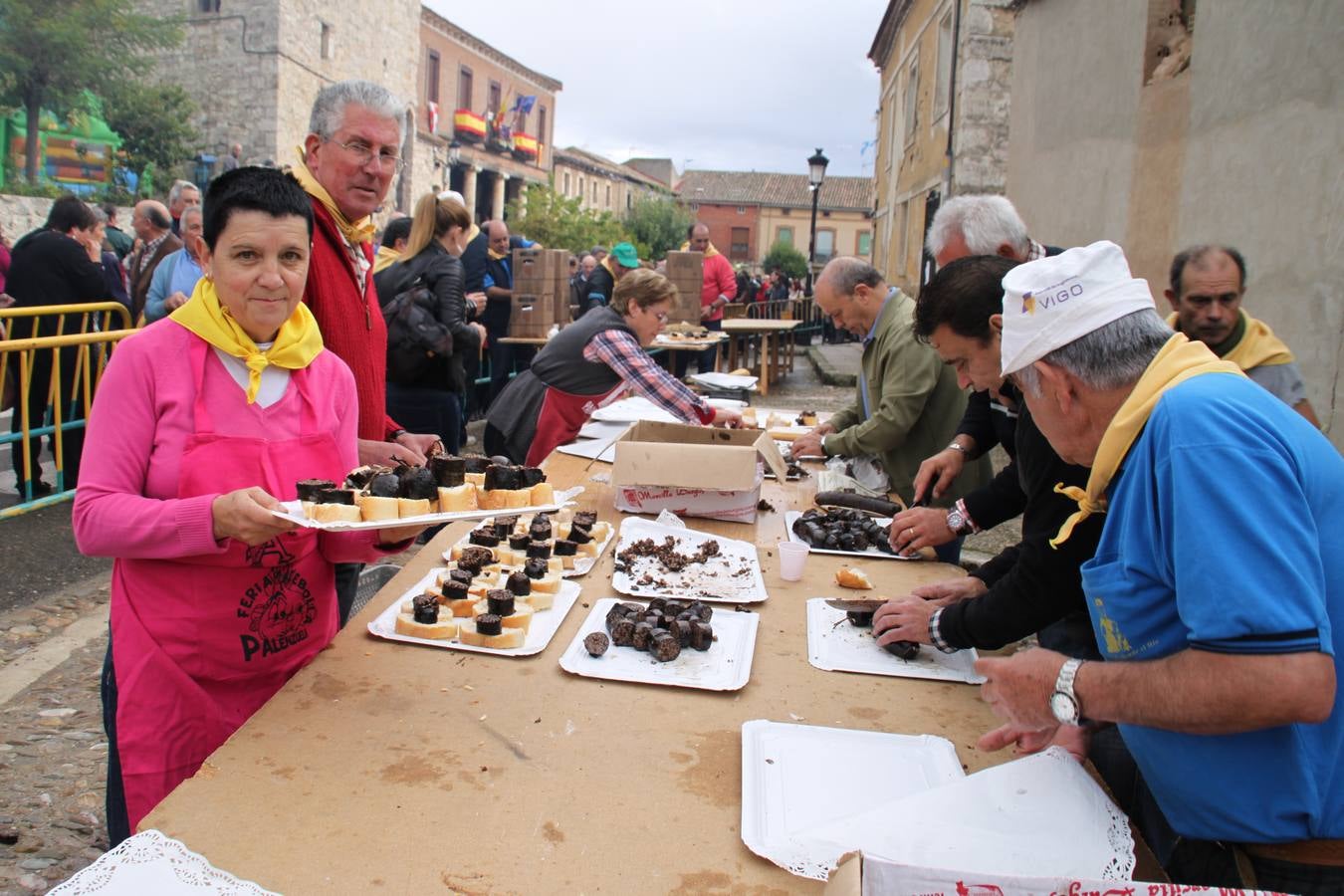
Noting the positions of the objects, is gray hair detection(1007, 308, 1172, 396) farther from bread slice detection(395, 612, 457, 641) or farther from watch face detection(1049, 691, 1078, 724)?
bread slice detection(395, 612, 457, 641)

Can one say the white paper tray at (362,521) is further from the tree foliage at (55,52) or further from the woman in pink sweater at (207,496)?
the tree foliage at (55,52)

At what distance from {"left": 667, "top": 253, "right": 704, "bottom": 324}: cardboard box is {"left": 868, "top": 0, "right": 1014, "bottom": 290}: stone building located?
3024 millimetres

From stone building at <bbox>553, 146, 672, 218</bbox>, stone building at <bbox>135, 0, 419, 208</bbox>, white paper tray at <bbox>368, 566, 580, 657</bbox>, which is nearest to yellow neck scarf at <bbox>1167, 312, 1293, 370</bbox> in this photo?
white paper tray at <bbox>368, 566, 580, 657</bbox>

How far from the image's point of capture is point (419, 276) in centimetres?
550

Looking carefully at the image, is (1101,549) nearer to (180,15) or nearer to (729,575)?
(729,575)

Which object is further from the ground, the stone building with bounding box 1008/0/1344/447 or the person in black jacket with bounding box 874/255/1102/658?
the stone building with bounding box 1008/0/1344/447

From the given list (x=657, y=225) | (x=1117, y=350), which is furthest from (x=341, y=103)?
(x=657, y=225)

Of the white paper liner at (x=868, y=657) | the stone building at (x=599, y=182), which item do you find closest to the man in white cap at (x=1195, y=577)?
the white paper liner at (x=868, y=657)

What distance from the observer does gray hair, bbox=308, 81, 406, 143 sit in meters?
2.88

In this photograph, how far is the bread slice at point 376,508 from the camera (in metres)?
2.12

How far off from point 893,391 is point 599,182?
183ft

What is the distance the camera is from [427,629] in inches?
94.7

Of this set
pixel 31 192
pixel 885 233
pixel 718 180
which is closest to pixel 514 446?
pixel 31 192

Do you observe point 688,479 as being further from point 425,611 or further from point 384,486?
point 384,486
